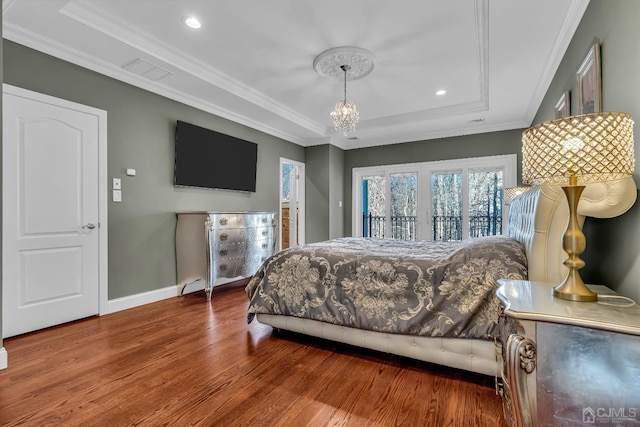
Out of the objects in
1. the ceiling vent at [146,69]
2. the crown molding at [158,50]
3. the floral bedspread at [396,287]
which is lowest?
the floral bedspread at [396,287]

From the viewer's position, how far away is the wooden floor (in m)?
1.52

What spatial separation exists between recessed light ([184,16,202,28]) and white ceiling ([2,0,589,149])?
40 millimetres

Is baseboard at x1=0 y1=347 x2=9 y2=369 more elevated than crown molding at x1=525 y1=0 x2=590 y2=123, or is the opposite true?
crown molding at x1=525 y1=0 x2=590 y2=123

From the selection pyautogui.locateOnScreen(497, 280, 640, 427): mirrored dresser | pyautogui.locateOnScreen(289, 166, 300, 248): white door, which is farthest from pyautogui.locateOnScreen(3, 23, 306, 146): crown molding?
pyautogui.locateOnScreen(497, 280, 640, 427): mirrored dresser

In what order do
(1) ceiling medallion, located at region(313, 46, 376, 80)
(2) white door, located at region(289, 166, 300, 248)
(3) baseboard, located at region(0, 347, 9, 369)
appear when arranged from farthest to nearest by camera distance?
(2) white door, located at region(289, 166, 300, 248) → (1) ceiling medallion, located at region(313, 46, 376, 80) → (3) baseboard, located at region(0, 347, 9, 369)

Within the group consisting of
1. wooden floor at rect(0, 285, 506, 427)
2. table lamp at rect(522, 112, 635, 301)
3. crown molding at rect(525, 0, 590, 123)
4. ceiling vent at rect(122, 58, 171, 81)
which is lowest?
wooden floor at rect(0, 285, 506, 427)

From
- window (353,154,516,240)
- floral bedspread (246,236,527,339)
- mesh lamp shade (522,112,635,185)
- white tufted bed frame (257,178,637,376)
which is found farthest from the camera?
window (353,154,516,240)

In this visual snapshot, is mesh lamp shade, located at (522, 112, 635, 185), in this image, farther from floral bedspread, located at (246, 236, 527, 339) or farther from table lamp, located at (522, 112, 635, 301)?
floral bedspread, located at (246, 236, 527, 339)

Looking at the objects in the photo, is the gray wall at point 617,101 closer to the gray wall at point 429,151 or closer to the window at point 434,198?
the gray wall at point 429,151

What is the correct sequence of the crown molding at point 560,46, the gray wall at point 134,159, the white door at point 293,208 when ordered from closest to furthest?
the crown molding at point 560,46 → the gray wall at point 134,159 → the white door at point 293,208

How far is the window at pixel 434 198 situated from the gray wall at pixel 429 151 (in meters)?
0.11

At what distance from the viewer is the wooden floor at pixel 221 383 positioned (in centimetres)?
152

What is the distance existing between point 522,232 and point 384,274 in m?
0.96

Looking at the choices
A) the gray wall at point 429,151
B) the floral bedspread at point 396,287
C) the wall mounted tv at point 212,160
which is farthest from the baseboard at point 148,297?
the gray wall at point 429,151
